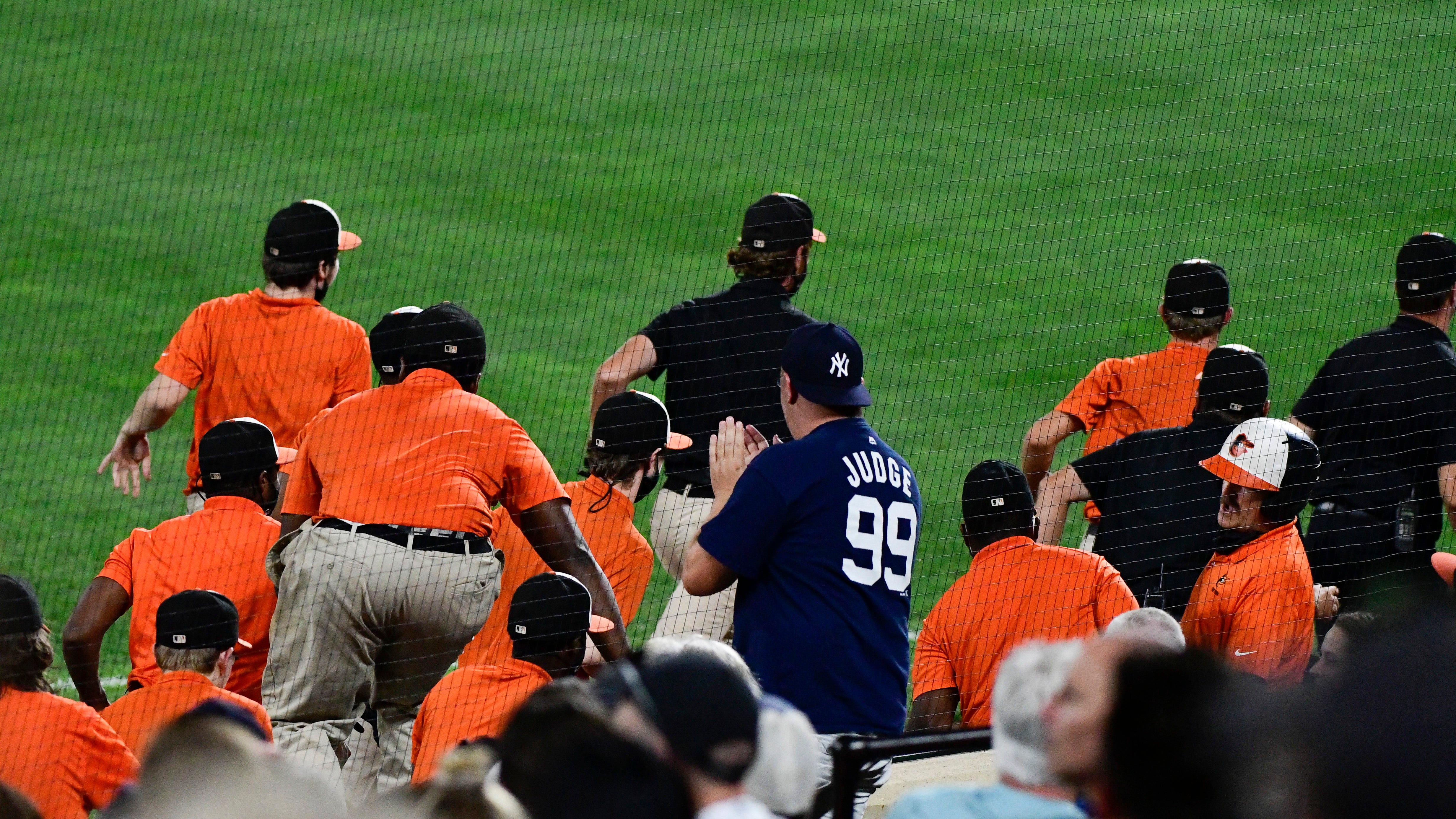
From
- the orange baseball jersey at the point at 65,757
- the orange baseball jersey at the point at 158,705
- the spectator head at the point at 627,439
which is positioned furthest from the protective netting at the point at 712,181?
the orange baseball jersey at the point at 65,757

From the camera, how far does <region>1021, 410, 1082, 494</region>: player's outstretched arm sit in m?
5.67

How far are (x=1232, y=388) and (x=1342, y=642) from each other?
1.06m

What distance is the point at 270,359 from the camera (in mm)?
5496

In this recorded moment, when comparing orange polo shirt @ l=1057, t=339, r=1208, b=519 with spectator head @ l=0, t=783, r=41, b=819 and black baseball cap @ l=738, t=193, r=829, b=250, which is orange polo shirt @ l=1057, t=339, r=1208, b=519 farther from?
spectator head @ l=0, t=783, r=41, b=819

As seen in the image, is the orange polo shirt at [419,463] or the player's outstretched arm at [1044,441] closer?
the orange polo shirt at [419,463]

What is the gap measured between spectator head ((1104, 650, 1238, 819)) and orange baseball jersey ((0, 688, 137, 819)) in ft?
7.46

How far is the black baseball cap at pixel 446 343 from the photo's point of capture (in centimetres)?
473

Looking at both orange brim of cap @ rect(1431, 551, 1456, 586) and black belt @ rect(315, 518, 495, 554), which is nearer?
black belt @ rect(315, 518, 495, 554)

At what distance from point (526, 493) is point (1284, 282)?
682cm

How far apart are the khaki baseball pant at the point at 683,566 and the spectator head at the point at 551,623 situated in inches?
42.7

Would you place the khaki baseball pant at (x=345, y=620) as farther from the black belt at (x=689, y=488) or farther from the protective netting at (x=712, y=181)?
the protective netting at (x=712, y=181)

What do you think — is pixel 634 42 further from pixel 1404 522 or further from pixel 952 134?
pixel 1404 522

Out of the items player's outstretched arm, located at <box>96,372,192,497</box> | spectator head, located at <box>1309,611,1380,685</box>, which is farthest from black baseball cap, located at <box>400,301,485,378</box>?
spectator head, located at <box>1309,611,1380,685</box>

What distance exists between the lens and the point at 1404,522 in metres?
5.52
